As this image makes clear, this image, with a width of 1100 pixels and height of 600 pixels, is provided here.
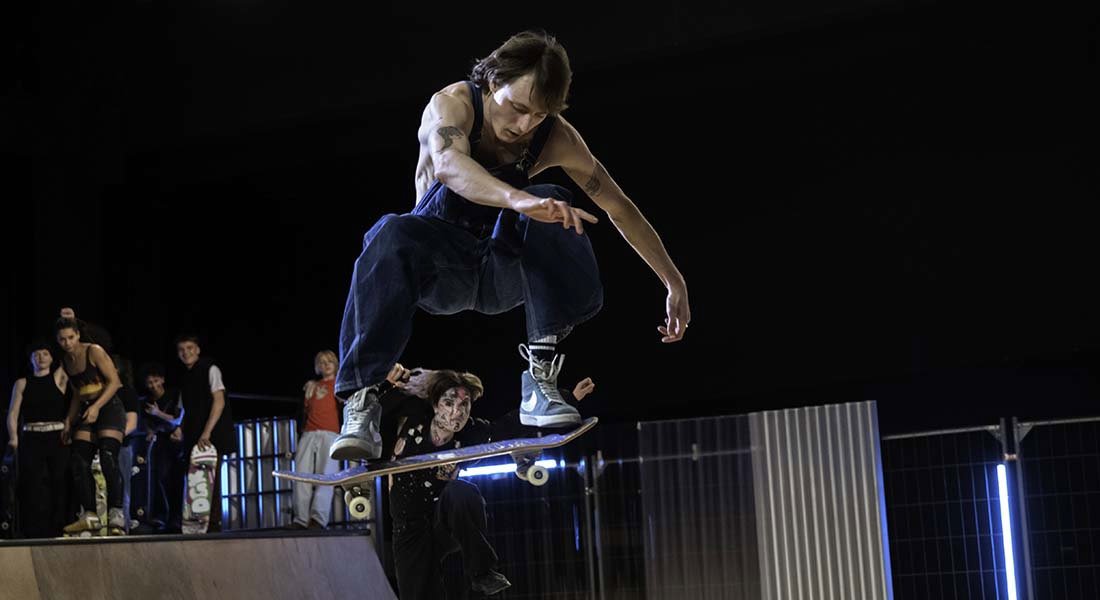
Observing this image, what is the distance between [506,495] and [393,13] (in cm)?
404

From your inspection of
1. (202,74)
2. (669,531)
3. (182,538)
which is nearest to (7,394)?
(202,74)

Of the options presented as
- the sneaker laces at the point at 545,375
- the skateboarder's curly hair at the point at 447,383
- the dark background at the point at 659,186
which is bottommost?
the sneaker laces at the point at 545,375

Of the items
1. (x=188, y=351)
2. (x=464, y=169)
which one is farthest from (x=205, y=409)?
(x=464, y=169)

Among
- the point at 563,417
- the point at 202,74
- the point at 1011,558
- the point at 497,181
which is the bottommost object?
the point at 1011,558

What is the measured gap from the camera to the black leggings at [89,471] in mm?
8188

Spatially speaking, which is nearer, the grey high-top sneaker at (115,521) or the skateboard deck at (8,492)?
the grey high-top sneaker at (115,521)

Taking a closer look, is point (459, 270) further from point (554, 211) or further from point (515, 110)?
point (554, 211)

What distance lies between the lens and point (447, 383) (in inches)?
254

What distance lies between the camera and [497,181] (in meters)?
3.63

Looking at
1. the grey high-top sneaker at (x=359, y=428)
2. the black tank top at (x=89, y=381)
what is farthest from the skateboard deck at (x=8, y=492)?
the grey high-top sneaker at (x=359, y=428)

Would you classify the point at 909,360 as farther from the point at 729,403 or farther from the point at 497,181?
the point at 497,181

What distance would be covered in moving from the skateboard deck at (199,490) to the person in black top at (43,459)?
118 centimetres

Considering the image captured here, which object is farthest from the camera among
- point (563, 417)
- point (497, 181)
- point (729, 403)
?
point (729, 403)

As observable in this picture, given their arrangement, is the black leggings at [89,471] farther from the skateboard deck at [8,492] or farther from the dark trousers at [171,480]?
the dark trousers at [171,480]
